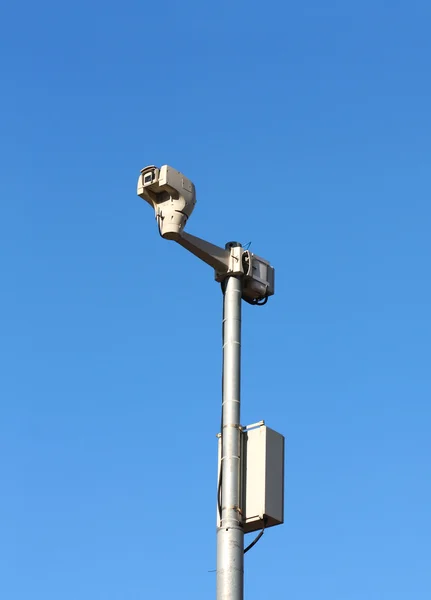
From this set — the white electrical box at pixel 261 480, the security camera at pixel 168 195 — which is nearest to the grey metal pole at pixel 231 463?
the white electrical box at pixel 261 480

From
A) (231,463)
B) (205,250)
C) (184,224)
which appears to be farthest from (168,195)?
(231,463)

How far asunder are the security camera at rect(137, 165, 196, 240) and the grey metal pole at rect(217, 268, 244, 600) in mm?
1023

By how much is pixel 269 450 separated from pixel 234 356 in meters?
1.19

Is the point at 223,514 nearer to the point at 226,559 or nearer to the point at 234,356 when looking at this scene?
the point at 226,559

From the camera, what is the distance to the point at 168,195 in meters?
14.6

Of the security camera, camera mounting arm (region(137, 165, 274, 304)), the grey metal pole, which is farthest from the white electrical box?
the security camera

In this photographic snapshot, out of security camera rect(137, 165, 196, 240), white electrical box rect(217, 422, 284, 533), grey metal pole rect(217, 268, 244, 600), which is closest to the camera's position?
grey metal pole rect(217, 268, 244, 600)

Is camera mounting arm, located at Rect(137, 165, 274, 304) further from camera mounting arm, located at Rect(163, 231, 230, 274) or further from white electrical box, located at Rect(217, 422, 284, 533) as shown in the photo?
white electrical box, located at Rect(217, 422, 284, 533)

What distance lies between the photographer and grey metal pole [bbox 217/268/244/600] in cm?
1276

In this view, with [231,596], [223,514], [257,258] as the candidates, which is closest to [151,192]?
[257,258]

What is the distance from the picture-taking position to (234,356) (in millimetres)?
13977

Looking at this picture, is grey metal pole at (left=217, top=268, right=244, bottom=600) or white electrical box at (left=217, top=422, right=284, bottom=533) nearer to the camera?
grey metal pole at (left=217, top=268, right=244, bottom=600)

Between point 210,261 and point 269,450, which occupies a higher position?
point 210,261

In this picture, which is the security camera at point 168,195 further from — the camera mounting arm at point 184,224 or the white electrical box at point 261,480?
the white electrical box at point 261,480
